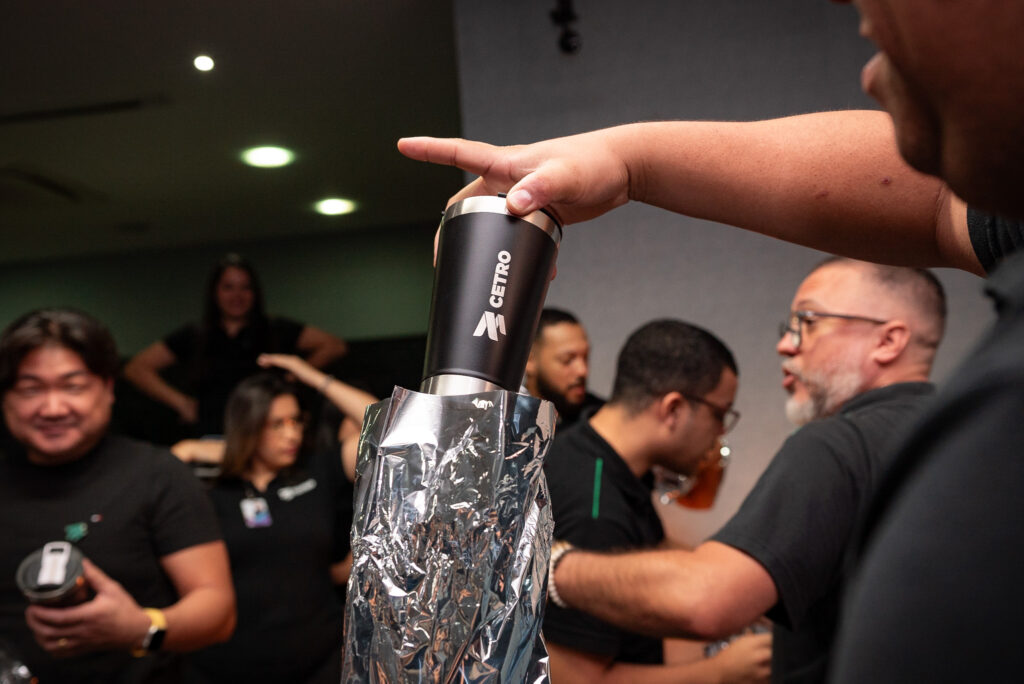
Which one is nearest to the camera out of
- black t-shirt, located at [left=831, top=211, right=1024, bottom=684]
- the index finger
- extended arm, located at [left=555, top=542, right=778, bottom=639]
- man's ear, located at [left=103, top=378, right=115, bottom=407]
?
black t-shirt, located at [left=831, top=211, right=1024, bottom=684]

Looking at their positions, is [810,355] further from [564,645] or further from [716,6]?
[716,6]

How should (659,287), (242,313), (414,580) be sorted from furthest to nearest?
(242,313) < (659,287) < (414,580)

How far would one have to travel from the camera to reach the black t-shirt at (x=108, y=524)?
158 cm

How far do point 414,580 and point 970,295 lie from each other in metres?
2.28

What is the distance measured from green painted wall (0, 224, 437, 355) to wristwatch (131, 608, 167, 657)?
4.37ft

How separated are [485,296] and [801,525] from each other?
85cm

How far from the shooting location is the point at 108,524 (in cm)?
163

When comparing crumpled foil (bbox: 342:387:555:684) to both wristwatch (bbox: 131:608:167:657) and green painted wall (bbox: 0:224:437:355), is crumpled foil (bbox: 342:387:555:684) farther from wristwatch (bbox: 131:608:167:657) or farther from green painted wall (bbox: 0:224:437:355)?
green painted wall (bbox: 0:224:437:355)

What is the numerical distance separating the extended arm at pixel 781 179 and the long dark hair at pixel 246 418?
1.85 meters

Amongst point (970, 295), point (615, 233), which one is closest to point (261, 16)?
point (615, 233)

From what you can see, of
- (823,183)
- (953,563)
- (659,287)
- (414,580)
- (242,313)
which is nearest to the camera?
(953,563)

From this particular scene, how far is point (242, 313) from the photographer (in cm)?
286

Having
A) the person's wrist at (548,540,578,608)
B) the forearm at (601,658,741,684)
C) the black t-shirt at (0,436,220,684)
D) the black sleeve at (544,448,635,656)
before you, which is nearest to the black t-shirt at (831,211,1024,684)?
the person's wrist at (548,540,578,608)

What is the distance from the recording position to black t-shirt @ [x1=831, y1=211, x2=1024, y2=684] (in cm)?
25
